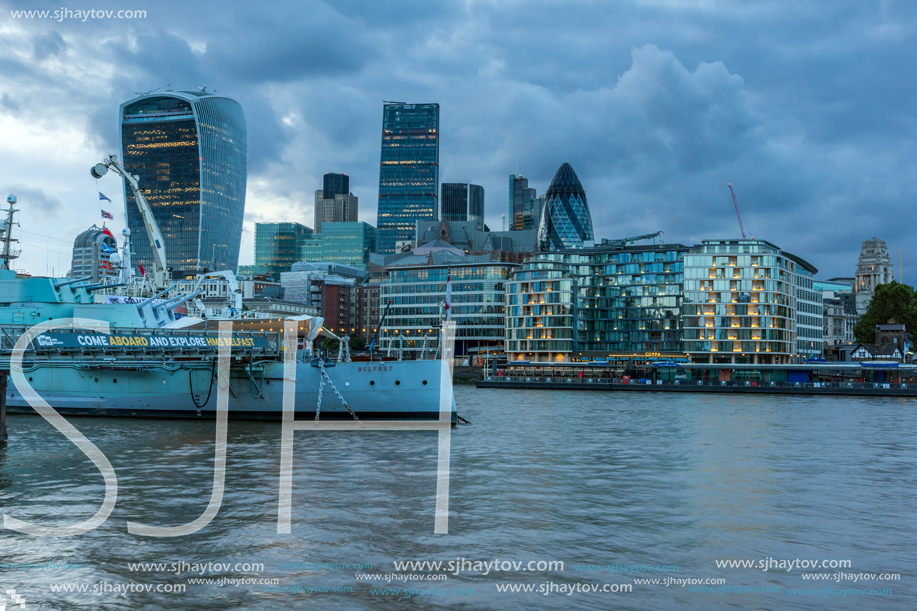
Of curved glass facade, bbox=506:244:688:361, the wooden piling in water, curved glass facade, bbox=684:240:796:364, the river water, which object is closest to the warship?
the river water

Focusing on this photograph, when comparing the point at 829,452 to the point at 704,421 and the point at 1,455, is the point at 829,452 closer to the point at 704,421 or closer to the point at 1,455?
the point at 704,421

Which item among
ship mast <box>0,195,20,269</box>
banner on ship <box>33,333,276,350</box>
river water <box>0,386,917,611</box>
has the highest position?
ship mast <box>0,195,20,269</box>

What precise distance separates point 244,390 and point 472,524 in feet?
83.3

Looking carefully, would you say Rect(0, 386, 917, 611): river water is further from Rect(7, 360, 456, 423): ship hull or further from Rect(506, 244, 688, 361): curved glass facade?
Rect(506, 244, 688, 361): curved glass facade

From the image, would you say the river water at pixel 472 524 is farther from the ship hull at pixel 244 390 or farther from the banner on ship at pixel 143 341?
the banner on ship at pixel 143 341

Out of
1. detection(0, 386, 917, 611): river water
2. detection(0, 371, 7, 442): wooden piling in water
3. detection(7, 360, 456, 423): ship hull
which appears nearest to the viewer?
detection(0, 386, 917, 611): river water

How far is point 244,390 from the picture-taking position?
39.8m

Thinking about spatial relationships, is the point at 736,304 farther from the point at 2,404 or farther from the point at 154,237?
the point at 2,404

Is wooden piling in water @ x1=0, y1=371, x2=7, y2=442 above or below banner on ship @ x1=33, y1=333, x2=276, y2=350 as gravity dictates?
below

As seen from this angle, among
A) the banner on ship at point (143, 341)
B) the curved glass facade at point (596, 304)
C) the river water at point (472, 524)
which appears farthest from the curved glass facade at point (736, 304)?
the banner on ship at point (143, 341)

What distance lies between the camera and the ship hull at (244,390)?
38.2m

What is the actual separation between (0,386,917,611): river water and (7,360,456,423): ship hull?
5.14 metres

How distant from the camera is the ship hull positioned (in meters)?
38.2

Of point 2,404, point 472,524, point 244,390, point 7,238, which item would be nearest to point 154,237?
point 7,238
